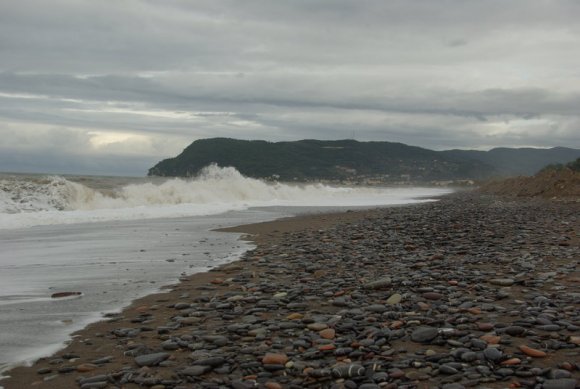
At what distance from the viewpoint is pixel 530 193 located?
120 feet

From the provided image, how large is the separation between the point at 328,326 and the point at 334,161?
147809 millimetres

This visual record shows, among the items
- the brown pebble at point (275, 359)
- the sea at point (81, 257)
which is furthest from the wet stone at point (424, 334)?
the sea at point (81, 257)

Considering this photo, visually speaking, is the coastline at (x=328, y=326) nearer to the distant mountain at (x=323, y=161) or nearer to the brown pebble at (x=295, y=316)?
the brown pebble at (x=295, y=316)

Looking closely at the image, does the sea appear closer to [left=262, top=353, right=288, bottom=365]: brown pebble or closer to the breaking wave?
the breaking wave

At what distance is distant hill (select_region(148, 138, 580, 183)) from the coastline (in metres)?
105

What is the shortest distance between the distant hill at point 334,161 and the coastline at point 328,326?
105 m

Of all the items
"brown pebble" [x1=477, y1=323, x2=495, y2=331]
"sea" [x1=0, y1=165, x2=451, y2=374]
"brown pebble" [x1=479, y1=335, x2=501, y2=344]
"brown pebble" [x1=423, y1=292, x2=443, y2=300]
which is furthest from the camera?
"brown pebble" [x1=423, y1=292, x2=443, y2=300]

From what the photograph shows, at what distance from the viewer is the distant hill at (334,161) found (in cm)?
12769

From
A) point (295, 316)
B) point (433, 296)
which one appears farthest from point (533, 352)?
point (295, 316)

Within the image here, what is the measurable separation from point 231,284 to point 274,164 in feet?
424

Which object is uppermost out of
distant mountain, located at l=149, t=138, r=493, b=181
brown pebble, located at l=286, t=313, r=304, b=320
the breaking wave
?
distant mountain, located at l=149, t=138, r=493, b=181

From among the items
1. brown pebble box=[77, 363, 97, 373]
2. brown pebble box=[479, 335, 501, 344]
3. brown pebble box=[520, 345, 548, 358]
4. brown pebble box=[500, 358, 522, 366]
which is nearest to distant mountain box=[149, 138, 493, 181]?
brown pebble box=[77, 363, 97, 373]

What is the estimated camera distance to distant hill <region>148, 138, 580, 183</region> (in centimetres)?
12769

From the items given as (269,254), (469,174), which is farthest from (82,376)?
(469,174)
